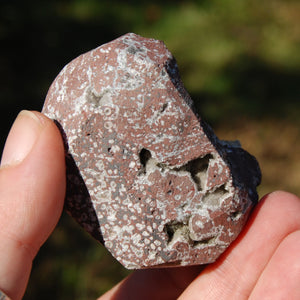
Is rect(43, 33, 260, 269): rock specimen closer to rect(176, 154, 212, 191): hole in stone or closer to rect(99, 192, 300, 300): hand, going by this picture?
rect(176, 154, 212, 191): hole in stone

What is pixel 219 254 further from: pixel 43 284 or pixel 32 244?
pixel 43 284

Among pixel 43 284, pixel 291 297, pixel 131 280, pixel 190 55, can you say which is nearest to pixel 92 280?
pixel 43 284

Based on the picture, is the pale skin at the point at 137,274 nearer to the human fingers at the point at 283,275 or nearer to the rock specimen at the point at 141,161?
the human fingers at the point at 283,275

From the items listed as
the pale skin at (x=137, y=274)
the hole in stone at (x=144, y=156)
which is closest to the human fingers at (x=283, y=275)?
the pale skin at (x=137, y=274)

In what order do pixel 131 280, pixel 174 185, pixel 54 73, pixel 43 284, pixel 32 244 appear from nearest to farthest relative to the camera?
pixel 32 244 < pixel 174 185 < pixel 131 280 < pixel 43 284 < pixel 54 73

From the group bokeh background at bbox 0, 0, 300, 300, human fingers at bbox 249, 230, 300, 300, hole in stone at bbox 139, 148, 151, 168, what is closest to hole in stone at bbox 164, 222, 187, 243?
hole in stone at bbox 139, 148, 151, 168

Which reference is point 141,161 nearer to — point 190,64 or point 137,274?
point 137,274
